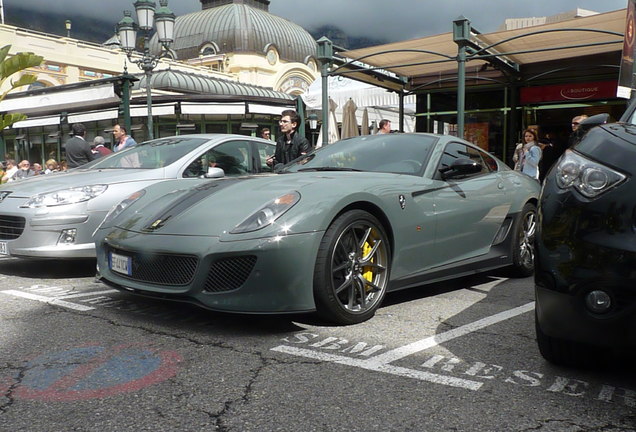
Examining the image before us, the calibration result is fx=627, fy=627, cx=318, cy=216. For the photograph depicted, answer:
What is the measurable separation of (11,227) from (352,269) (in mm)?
3145

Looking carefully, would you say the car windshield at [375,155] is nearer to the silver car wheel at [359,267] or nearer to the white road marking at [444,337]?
the silver car wheel at [359,267]

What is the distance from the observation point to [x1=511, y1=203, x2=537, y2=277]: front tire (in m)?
4.95

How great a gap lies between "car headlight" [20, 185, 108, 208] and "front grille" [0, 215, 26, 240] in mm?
143

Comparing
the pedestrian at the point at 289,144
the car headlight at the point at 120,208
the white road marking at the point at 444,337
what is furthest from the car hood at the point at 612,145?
the pedestrian at the point at 289,144

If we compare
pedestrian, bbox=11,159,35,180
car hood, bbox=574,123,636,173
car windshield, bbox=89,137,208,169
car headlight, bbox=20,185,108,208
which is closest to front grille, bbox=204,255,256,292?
car hood, bbox=574,123,636,173

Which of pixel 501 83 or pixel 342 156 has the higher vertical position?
pixel 501 83

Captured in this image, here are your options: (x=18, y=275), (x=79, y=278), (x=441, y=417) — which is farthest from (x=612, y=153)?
(x=18, y=275)

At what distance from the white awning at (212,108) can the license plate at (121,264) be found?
18615 mm

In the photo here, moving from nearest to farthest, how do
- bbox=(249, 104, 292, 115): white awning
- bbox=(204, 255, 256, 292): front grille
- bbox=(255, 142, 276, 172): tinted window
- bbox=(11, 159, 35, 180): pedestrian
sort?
bbox=(204, 255, 256, 292): front grille
bbox=(255, 142, 276, 172): tinted window
bbox=(11, 159, 35, 180): pedestrian
bbox=(249, 104, 292, 115): white awning

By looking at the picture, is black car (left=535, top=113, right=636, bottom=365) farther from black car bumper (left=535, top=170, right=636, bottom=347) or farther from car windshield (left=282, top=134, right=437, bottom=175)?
car windshield (left=282, top=134, right=437, bottom=175)

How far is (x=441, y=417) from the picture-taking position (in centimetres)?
226

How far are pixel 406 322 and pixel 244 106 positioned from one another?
2020 cm

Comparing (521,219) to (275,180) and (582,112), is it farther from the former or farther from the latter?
(582,112)

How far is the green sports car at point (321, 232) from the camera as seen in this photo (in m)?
3.23
